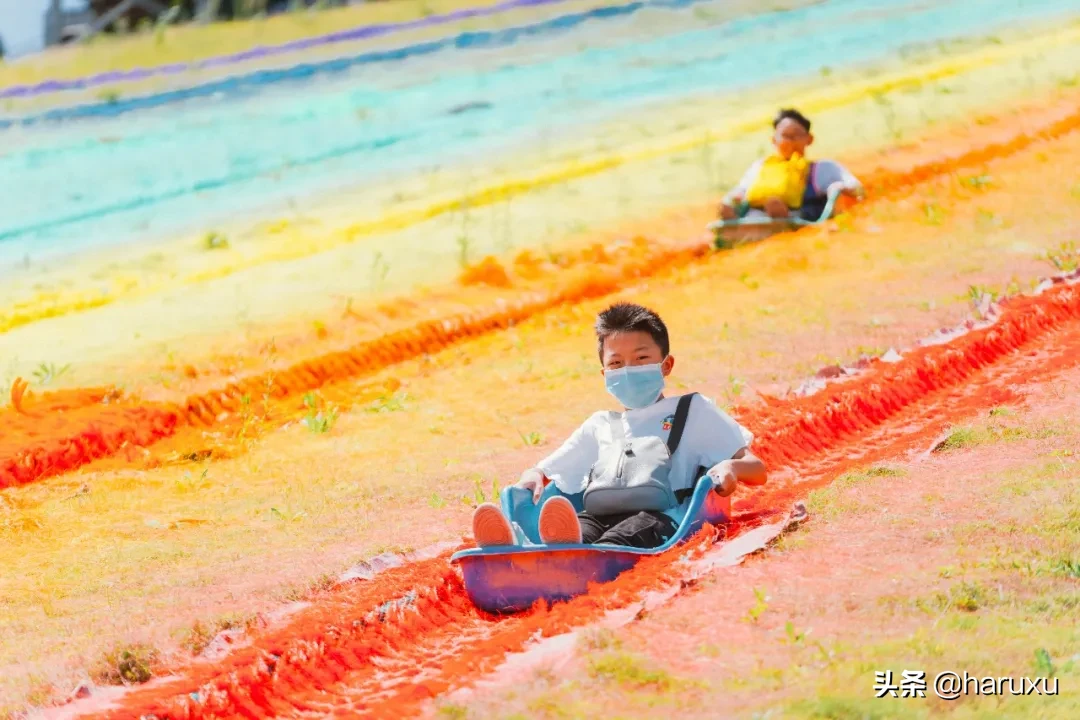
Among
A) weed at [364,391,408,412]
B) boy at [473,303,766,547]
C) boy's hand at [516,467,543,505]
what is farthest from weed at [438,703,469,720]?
weed at [364,391,408,412]

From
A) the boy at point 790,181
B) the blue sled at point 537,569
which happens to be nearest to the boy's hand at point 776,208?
the boy at point 790,181

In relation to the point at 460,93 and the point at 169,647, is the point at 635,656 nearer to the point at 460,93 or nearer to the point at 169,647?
the point at 169,647

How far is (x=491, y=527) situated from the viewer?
18.6ft

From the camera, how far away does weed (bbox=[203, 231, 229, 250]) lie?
50.5ft

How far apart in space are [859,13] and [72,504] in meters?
18.8

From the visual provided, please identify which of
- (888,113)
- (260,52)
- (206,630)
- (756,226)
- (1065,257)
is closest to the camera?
(206,630)

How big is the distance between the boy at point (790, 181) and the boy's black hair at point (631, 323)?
23.3 feet

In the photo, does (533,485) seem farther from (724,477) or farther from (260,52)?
(260,52)

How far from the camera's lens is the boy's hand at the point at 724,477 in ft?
19.9

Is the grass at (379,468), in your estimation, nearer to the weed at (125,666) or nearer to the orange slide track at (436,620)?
the weed at (125,666)

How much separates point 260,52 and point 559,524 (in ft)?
53.7

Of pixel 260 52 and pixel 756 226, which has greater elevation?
pixel 260 52

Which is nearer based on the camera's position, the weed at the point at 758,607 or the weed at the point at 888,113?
the weed at the point at 758,607

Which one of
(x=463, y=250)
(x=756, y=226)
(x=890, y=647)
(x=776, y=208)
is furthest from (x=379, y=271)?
(x=890, y=647)
